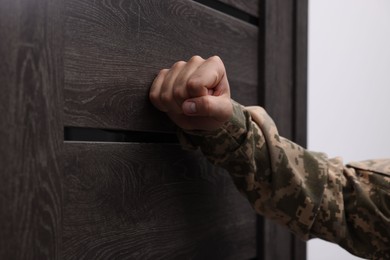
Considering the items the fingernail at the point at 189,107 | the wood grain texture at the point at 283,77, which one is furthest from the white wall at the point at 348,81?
the fingernail at the point at 189,107

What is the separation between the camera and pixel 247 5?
1018 millimetres

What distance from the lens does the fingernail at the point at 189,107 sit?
667 millimetres

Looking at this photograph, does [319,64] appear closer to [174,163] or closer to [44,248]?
[174,163]

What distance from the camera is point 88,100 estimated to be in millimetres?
655

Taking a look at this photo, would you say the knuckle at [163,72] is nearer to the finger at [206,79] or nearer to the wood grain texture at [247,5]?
the finger at [206,79]

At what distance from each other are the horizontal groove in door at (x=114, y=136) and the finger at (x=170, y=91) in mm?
67

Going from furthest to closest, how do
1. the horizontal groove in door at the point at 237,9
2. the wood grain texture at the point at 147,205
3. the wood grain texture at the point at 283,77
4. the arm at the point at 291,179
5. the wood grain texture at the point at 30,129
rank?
1. the wood grain texture at the point at 283,77
2. the horizontal groove in door at the point at 237,9
3. the arm at the point at 291,179
4. the wood grain texture at the point at 147,205
5. the wood grain texture at the point at 30,129

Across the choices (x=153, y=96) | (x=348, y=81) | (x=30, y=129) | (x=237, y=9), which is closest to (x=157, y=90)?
(x=153, y=96)

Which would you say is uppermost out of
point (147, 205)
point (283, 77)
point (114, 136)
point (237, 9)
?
point (237, 9)

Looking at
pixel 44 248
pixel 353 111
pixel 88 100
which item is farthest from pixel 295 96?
pixel 44 248

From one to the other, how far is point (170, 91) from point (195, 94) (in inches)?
2.4

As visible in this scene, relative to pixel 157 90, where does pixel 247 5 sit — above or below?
above

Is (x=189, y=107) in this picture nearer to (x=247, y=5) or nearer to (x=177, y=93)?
(x=177, y=93)

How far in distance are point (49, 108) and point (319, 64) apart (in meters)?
0.88
